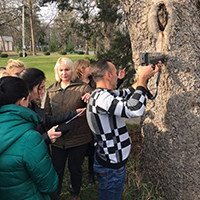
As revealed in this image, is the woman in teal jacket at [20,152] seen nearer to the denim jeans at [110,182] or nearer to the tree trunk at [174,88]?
the denim jeans at [110,182]

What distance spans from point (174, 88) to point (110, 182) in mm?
1263

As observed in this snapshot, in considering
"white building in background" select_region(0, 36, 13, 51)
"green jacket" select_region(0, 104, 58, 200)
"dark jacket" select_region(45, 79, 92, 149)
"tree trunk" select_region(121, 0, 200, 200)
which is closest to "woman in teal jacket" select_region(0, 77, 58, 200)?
"green jacket" select_region(0, 104, 58, 200)

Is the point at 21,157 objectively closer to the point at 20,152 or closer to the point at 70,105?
the point at 20,152

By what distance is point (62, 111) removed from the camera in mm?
2568

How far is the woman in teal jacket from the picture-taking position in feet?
4.46

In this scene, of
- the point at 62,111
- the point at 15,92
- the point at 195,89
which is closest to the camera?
the point at 15,92

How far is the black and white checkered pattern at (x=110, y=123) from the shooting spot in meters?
1.71

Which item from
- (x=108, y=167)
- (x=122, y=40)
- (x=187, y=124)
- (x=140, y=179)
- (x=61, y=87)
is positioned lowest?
(x=140, y=179)

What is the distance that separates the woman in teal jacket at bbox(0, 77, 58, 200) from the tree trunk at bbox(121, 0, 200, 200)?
5.14 ft

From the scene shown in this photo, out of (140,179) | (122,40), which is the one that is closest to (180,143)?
(140,179)

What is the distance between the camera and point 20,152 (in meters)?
1.36

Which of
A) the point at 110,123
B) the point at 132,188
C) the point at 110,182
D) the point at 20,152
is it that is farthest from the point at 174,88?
the point at 20,152

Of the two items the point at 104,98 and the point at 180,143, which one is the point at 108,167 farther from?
the point at 180,143

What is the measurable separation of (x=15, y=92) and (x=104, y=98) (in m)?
0.72
